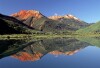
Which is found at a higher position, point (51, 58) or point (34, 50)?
point (51, 58)

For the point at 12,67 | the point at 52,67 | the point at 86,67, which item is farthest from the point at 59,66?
the point at 12,67

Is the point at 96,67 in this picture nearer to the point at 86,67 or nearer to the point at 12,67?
the point at 86,67

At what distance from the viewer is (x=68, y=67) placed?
29.8 meters

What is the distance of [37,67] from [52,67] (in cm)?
187

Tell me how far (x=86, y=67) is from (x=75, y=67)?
130 centimetres

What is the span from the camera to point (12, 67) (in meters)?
30.9

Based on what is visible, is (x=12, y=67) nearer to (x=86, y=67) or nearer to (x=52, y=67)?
(x=52, y=67)

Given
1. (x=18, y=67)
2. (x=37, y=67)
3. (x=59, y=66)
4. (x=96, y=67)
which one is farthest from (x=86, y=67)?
(x=18, y=67)

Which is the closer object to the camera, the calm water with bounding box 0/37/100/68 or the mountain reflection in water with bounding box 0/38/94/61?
the calm water with bounding box 0/37/100/68

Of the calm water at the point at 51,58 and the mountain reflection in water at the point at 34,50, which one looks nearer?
the calm water at the point at 51,58

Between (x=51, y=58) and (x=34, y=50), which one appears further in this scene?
(x=34, y=50)

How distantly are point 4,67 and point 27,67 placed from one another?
290 cm

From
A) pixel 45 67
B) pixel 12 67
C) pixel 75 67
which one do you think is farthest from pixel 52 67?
pixel 12 67

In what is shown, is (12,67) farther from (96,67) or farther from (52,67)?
(96,67)
